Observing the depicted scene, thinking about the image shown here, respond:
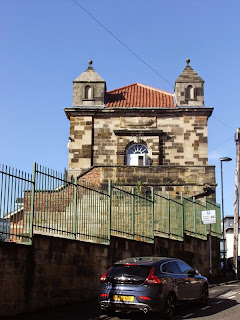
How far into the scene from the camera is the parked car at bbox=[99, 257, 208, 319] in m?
11.2

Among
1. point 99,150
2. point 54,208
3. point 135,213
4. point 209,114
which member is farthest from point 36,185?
point 209,114

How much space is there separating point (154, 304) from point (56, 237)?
129 inches

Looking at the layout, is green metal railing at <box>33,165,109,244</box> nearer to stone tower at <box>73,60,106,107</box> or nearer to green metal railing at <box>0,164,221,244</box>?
green metal railing at <box>0,164,221,244</box>

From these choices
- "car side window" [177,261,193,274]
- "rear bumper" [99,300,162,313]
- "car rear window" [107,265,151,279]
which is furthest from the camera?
"car side window" [177,261,193,274]

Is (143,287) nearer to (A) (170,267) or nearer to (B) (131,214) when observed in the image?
(A) (170,267)

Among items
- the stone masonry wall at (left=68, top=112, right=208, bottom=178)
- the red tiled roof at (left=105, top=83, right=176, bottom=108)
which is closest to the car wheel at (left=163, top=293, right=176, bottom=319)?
the stone masonry wall at (left=68, top=112, right=208, bottom=178)

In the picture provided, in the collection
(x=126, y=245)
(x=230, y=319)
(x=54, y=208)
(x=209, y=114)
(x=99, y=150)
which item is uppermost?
(x=209, y=114)

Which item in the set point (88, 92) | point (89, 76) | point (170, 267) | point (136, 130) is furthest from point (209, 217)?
point (89, 76)

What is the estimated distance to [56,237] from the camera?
12961 mm

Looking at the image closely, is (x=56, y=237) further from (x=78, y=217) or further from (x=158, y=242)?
(x=158, y=242)

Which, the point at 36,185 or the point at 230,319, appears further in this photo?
the point at 36,185

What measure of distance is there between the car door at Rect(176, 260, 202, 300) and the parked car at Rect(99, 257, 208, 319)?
25mm

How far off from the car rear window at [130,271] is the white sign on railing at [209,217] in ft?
41.5

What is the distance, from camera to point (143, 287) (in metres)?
11.3
